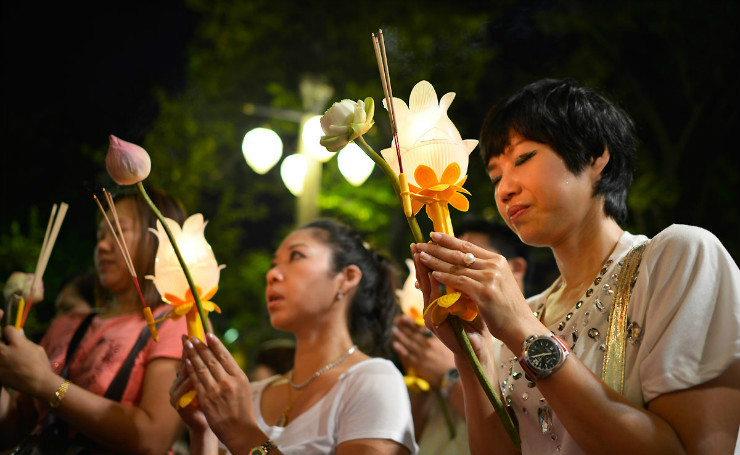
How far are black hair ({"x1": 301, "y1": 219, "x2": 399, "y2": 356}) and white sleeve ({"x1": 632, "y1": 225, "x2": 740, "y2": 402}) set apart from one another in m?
1.53

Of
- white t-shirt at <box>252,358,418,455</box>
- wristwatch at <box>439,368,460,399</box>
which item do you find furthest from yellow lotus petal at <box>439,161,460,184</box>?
wristwatch at <box>439,368,460,399</box>

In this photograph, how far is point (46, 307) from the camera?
168 inches

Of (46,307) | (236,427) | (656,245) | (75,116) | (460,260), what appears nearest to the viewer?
(460,260)

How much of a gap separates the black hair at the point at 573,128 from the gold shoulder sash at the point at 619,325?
0.73ft

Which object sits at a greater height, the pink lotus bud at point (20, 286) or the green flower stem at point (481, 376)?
the pink lotus bud at point (20, 286)

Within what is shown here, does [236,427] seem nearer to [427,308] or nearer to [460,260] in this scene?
[427,308]

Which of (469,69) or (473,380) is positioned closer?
(473,380)

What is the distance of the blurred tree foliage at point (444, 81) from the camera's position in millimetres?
5707

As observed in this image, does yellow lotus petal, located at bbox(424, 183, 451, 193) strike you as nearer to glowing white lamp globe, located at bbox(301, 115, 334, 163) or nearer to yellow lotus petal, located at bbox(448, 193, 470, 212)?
yellow lotus petal, located at bbox(448, 193, 470, 212)

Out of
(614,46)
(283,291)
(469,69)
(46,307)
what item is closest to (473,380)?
(283,291)

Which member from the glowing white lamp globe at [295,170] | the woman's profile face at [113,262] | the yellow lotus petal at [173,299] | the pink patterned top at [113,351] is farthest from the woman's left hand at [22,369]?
the glowing white lamp globe at [295,170]

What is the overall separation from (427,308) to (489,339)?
474 millimetres

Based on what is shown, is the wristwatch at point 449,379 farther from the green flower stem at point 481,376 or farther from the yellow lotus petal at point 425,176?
the yellow lotus petal at point 425,176

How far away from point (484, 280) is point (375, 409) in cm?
104
